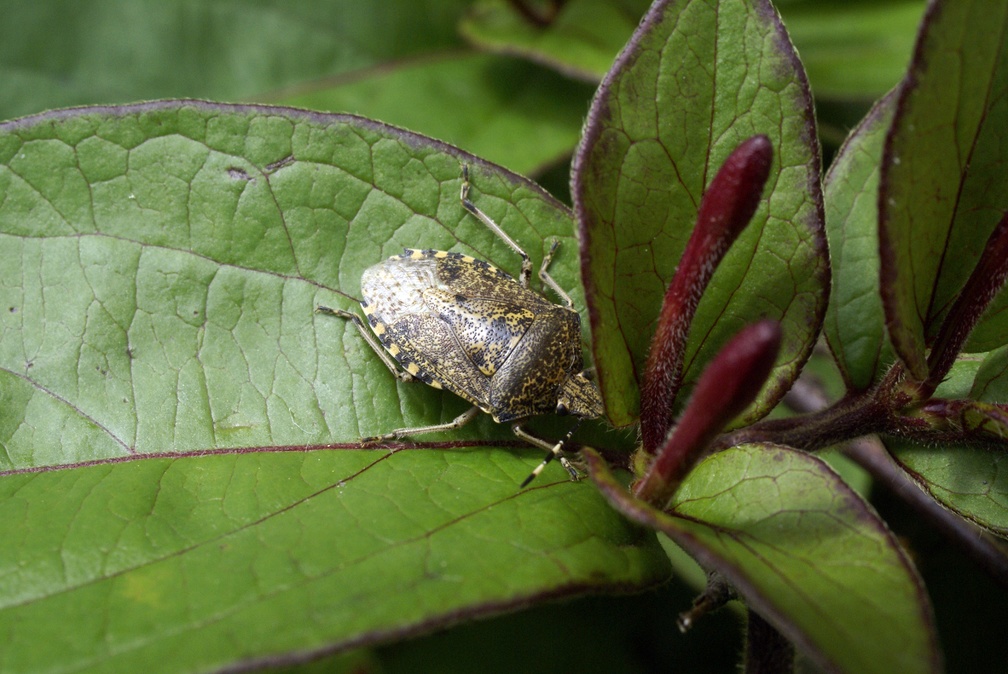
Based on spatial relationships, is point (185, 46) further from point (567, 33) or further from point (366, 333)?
point (366, 333)

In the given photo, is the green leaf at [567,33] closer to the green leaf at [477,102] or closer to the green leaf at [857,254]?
the green leaf at [477,102]

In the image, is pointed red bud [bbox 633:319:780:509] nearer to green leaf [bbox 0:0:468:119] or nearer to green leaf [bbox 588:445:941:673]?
green leaf [bbox 588:445:941:673]

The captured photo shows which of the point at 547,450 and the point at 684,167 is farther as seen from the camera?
the point at 547,450

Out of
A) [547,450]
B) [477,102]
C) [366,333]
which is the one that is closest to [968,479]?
[547,450]

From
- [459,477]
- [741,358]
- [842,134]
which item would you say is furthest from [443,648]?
[842,134]

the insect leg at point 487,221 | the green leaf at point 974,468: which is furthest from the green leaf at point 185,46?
the green leaf at point 974,468

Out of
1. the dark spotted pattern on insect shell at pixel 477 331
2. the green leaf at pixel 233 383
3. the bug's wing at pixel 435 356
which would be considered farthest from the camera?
the dark spotted pattern on insect shell at pixel 477 331
